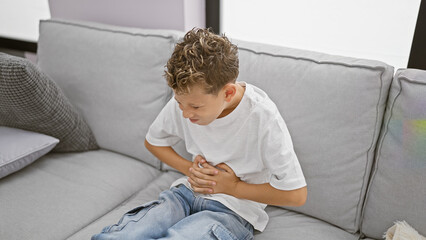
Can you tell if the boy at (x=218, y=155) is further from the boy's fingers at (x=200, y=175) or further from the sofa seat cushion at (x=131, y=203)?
the sofa seat cushion at (x=131, y=203)

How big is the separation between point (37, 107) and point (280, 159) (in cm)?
99

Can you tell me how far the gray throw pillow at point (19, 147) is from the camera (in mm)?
1358

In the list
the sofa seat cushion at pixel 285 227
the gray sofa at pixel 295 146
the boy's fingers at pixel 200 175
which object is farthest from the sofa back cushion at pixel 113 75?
the boy's fingers at pixel 200 175

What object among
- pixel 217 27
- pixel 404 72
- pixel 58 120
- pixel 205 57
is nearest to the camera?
pixel 205 57

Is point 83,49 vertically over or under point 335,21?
under

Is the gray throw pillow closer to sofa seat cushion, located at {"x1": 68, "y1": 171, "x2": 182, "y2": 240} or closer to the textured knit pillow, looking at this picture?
the textured knit pillow

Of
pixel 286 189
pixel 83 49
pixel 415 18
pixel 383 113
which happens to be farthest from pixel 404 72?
pixel 83 49

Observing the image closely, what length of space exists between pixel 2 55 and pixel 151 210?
87 centimetres

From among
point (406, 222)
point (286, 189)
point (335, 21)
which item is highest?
point (335, 21)

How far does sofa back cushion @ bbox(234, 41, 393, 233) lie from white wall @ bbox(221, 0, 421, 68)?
360mm

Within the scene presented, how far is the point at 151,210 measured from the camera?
1108mm

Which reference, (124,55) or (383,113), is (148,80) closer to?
(124,55)

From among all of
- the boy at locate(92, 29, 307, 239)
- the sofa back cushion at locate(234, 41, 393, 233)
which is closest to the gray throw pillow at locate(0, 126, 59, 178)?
the boy at locate(92, 29, 307, 239)

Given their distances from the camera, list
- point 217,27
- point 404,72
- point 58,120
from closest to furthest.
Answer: point 404,72 < point 58,120 < point 217,27
